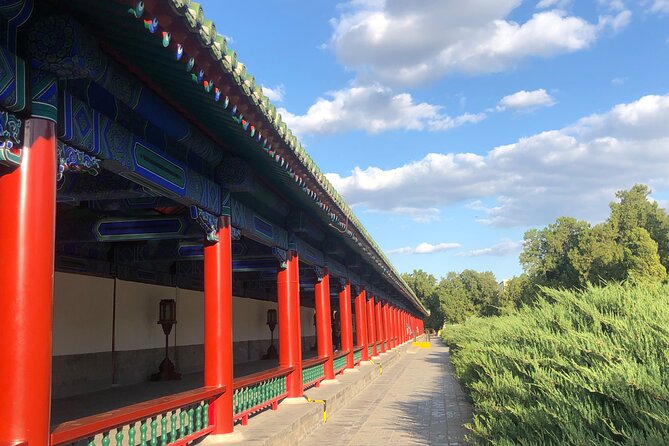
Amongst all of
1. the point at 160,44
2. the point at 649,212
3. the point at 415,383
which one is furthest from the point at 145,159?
the point at 649,212

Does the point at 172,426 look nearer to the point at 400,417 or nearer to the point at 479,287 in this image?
the point at 400,417

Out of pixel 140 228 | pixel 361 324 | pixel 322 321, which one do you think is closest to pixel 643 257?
pixel 361 324

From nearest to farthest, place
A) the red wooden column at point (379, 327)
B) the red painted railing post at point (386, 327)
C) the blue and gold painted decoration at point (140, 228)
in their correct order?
the blue and gold painted decoration at point (140, 228) → the red wooden column at point (379, 327) → the red painted railing post at point (386, 327)

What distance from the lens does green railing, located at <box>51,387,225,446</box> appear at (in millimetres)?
3882

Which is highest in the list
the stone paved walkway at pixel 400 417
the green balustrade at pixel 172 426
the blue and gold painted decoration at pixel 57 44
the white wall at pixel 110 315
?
the blue and gold painted decoration at pixel 57 44

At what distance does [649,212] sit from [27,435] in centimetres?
5350

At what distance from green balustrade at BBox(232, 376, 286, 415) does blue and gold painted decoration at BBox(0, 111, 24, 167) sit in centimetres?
437

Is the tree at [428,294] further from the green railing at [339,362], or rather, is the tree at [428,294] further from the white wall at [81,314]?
the white wall at [81,314]

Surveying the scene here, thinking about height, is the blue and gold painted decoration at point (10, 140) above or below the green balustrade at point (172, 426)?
above

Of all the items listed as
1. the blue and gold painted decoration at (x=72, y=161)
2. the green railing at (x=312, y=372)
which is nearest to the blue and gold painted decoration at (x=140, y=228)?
the blue and gold painted decoration at (x=72, y=161)

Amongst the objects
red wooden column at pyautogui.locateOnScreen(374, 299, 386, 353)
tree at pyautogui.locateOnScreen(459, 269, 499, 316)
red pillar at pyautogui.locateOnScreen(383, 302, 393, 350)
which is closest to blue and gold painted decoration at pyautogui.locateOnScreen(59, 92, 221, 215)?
red wooden column at pyautogui.locateOnScreen(374, 299, 386, 353)

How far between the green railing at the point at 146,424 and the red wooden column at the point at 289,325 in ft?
10.6

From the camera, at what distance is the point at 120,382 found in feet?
36.2

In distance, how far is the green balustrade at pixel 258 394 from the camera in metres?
7.07
